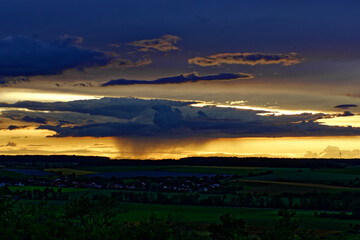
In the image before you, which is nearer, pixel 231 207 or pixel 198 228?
pixel 198 228

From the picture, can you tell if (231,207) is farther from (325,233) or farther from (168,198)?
(325,233)

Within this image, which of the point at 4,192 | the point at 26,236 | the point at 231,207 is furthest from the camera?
the point at 231,207

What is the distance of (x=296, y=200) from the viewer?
187 metres

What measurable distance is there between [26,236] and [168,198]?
137 metres

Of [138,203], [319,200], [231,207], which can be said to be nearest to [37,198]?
[138,203]

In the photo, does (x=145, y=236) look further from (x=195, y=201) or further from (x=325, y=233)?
(x=195, y=201)

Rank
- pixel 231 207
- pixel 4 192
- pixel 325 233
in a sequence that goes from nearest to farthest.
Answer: pixel 4 192, pixel 325 233, pixel 231 207

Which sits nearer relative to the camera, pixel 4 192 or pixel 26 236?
pixel 26 236

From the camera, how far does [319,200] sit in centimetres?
18238

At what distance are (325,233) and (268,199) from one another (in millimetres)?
62653

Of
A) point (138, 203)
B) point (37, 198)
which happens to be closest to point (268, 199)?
point (138, 203)

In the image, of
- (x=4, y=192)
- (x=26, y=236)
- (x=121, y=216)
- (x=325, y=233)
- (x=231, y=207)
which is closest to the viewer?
(x=26, y=236)

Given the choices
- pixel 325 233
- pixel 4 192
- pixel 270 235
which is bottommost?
pixel 325 233

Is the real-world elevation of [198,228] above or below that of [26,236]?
below
